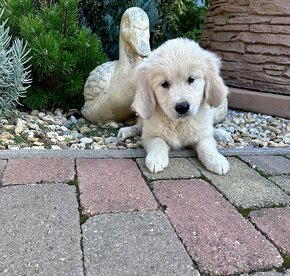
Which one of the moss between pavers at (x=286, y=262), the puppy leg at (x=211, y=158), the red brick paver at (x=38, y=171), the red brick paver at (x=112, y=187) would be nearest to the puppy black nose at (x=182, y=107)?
the puppy leg at (x=211, y=158)

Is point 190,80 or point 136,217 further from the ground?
point 190,80

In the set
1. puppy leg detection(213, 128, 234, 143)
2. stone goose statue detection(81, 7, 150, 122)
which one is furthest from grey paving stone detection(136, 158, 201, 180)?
stone goose statue detection(81, 7, 150, 122)

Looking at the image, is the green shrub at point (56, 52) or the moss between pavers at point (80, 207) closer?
the moss between pavers at point (80, 207)

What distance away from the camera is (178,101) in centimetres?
187

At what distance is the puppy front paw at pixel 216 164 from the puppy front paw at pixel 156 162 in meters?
0.23

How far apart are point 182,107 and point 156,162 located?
0.34 m

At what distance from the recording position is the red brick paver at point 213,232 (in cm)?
107

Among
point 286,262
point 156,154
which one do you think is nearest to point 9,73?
point 156,154

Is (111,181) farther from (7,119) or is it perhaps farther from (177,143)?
(7,119)

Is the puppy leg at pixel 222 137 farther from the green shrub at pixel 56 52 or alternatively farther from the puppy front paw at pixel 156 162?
the green shrub at pixel 56 52

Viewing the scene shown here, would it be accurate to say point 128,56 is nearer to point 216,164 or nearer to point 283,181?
point 216,164

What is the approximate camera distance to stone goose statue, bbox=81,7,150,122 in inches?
97.2

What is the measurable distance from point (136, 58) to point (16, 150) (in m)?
1.15

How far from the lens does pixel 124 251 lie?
1.11m
